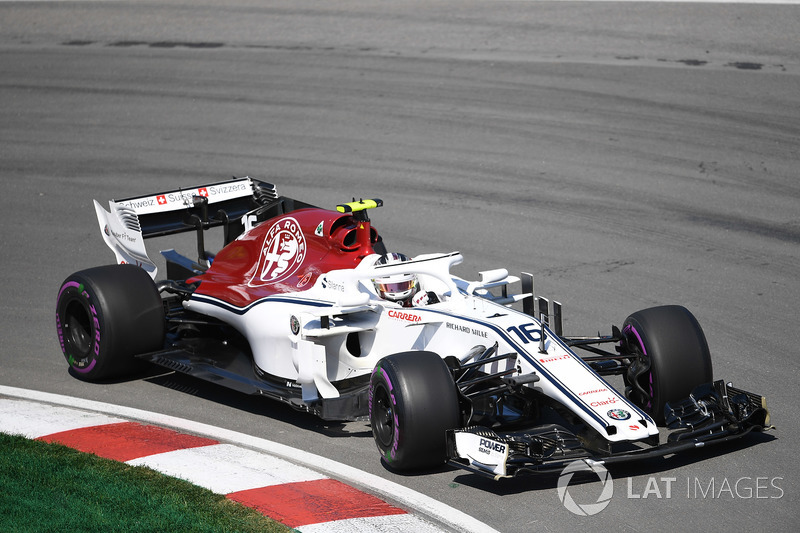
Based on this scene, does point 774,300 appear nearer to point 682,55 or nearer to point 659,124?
point 659,124

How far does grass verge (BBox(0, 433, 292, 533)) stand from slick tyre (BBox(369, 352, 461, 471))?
1135 mm

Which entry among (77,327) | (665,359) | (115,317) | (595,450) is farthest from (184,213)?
(595,450)

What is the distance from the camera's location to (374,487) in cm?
771

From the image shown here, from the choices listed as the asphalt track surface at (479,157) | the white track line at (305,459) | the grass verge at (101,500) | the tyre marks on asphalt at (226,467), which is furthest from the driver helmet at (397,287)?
the grass verge at (101,500)

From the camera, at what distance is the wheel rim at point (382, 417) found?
801 centimetres

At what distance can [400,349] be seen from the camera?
8.83 meters

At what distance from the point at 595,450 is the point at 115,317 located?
4290 mm

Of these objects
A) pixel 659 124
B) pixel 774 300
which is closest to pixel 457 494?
pixel 774 300

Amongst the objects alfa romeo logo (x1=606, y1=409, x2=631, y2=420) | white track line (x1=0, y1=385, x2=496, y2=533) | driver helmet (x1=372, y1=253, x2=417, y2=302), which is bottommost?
white track line (x1=0, y1=385, x2=496, y2=533)

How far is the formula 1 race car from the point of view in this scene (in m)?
7.68

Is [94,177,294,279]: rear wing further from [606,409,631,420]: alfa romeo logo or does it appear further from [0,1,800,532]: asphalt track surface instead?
[606,409,631,420]: alfa romeo logo

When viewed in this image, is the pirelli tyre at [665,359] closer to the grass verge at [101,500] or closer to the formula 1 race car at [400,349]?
the formula 1 race car at [400,349]

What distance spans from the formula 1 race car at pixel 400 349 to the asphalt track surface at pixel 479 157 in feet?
0.97

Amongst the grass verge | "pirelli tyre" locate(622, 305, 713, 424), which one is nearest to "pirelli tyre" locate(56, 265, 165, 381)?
the grass verge
